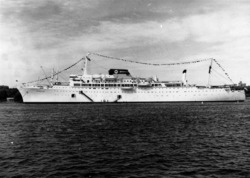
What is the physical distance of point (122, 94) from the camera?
279 feet

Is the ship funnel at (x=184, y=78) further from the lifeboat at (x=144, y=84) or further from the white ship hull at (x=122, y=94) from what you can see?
the lifeboat at (x=144, y=84)

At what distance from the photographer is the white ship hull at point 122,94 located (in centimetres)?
7981

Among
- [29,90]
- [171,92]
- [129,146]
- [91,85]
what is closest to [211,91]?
[171,92]

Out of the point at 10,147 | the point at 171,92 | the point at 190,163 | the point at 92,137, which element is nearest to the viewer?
the point at 190,163

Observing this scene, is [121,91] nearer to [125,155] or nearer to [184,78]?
[184,78]

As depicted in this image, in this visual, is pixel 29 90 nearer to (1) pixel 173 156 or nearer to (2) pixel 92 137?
(2) pixel 92 137

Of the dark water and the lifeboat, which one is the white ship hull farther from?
the dark water

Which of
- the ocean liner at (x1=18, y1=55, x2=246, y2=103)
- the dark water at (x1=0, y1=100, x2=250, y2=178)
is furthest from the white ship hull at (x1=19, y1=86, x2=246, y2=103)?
→ the dark water at (x1=0, y1=100, x2=250, y2=178)

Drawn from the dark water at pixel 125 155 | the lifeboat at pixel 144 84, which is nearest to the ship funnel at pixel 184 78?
the lifeboat at pixel 144 84

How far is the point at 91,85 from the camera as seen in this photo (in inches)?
3300

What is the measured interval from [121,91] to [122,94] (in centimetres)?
98

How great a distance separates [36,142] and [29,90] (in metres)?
62.9

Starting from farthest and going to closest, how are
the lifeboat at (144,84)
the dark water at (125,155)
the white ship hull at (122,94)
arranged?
the lifeboat at (144,84) < the white ship hull at (122,94) < the dark water at (125,155)

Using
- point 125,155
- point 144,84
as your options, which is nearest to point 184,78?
point 144,84
